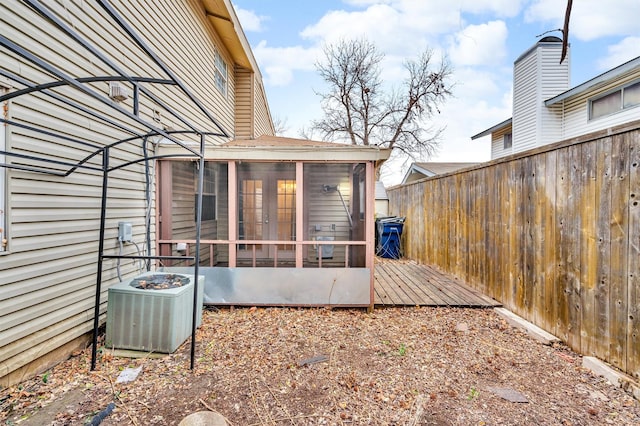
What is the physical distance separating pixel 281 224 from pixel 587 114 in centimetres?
886

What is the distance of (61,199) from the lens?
2.82 m

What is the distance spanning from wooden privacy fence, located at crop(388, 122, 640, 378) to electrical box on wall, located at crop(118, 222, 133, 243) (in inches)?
184

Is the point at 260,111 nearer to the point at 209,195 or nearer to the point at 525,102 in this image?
the point at 209,195

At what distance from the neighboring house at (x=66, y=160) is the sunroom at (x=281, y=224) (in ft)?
1.85

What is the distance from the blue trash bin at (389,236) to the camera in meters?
7.76

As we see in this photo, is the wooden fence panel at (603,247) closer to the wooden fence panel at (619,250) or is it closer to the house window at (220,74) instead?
the wooden fence panel at (619,250)

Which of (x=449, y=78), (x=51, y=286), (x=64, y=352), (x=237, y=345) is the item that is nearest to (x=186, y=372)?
(x=237, y=345)

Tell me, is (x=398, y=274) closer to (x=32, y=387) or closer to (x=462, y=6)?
(x=462, y=6)

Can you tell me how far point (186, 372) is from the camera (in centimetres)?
267

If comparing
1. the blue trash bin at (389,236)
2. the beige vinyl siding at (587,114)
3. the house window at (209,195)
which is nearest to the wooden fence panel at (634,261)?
the house window at (209,195)

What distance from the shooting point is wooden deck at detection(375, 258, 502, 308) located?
4.27 m

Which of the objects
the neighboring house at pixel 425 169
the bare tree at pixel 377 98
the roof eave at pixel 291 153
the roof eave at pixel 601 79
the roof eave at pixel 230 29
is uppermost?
the bare tree at pixel 377 98

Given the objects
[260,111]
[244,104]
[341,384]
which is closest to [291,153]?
[341,384]

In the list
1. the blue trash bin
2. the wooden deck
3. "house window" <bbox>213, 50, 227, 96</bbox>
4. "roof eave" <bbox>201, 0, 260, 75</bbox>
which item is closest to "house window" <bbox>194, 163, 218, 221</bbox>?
the wooden deck
